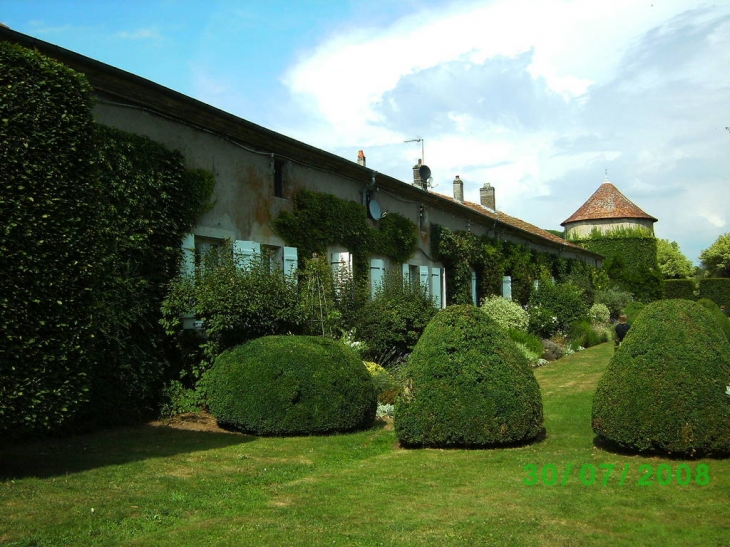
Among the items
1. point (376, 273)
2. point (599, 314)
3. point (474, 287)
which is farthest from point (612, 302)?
point (376, 273)

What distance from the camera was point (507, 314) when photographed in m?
21.2

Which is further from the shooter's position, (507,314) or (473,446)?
(507,314)

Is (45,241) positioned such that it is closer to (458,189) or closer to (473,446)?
(473,446)

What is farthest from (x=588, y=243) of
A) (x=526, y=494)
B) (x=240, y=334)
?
(x=526, y=494)

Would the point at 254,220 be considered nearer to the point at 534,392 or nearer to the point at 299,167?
the point at 299,167

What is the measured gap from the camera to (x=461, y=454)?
7898 millimetres

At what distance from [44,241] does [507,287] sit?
20.7 m

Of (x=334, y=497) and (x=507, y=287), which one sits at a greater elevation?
(x=507, y=287)

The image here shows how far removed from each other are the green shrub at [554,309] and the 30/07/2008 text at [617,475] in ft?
51.5

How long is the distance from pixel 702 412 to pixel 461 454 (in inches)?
99.2

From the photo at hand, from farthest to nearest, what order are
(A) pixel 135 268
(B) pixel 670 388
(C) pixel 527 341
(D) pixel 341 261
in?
1. (C) pixel 527 341
2. (D) pixel 341 261
3. (A) pixel 135 268
4. (B) pixel 670 388

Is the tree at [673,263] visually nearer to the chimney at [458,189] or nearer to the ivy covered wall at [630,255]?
the ivy covered wall at [630,255]

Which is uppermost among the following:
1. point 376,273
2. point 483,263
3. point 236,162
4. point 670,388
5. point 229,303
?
point 236,162

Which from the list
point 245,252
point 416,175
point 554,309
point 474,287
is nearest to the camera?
point 245,252
